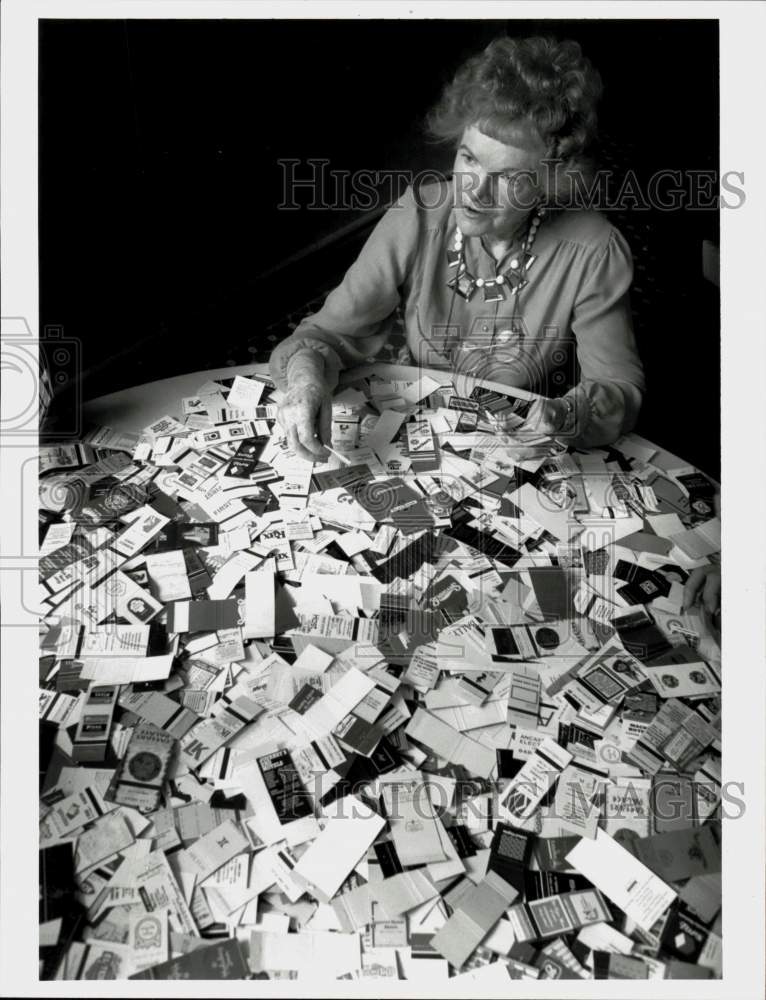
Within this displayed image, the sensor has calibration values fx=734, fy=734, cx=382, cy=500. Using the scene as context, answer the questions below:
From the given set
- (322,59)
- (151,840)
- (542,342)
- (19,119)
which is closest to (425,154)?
(322,59)

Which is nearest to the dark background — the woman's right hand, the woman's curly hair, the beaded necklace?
the woman's curly hair

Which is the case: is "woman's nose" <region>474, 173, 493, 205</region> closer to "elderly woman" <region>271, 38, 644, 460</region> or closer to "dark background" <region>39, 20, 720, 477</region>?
"elderly woman" <region>271, 38, 644, 460</region>

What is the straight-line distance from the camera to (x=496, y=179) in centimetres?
177

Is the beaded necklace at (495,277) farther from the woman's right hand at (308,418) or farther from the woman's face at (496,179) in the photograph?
the woman's right hand at (308,418)

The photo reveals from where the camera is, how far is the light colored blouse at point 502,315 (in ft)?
6.12

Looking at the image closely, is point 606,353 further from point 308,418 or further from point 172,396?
point 172,396

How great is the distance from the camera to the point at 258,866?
1.12 metres

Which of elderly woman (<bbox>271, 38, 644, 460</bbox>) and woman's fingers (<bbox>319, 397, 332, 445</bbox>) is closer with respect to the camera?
elderly woman (<bbox>271, 38, 644, 460</bbox>)

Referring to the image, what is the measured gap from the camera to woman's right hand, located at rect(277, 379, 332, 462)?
1.78 m

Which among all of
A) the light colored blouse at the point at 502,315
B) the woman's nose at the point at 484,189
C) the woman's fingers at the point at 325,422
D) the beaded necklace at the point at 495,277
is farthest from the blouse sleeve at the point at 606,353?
the woman's fingers at the point at 325,422

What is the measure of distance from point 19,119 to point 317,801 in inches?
50.4

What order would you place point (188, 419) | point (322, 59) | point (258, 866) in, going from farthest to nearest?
point (188, 419), point (322, 59), point (258, 866)

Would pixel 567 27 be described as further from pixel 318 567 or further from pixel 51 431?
pixel 51 431

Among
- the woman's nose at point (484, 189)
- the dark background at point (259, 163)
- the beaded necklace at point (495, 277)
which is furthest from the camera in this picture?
the beaded necklace at point (495, 277)
